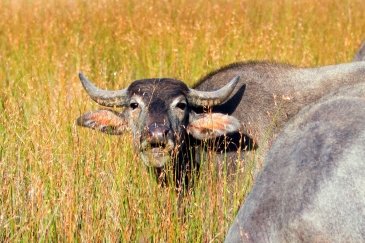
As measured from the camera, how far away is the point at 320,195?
4570 millimetres

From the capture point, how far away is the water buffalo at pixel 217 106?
7.57 meters

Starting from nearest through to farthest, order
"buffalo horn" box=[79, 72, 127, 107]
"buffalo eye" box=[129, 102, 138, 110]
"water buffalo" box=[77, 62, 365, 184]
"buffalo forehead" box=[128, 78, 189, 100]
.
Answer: "water buffalo" box=[77, 62, 365, 184], "buffalo forehead" box=[128, 78, 189, 100], "buffalo eye" box=[129, 102, 138, 110], "buffalo horn" box=[79, 72, 127, 107]

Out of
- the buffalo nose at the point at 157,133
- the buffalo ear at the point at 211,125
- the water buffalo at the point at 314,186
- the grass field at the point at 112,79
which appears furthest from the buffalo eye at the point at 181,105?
the water buffalo at the point at 314,186

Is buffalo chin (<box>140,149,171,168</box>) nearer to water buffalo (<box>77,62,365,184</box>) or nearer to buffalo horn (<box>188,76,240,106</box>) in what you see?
water buffalo (<box>77,62,365,184</box>)

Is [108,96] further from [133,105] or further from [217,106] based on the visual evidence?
[217,106]

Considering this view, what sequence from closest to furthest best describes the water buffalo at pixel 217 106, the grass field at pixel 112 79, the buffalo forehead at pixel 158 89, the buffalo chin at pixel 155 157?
the grass field at pixel 112 79
the buffalo chin at pixel 155 157
the water buffalo at pixel 217 106
the buffalo forehead at pixel 158 89

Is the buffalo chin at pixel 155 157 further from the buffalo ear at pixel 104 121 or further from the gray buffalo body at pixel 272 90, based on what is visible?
the gray buffalo body at pixel 272 90

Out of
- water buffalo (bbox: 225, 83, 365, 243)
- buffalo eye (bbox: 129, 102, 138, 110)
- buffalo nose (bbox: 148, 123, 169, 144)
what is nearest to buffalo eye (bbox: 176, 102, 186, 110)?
buffalo eye (bbox: 129, 102, 138, 110)

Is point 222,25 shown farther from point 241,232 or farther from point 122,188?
Result: point 241,232

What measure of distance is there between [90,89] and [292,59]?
4.95 m

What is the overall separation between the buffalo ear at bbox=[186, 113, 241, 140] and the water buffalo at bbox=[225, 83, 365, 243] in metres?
2.50

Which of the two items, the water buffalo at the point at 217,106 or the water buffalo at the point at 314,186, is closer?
the water buffalo at the point at 314,186

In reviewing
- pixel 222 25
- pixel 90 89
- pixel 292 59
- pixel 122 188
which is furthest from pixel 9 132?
pixel 222 25

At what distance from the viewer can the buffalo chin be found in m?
7.33
